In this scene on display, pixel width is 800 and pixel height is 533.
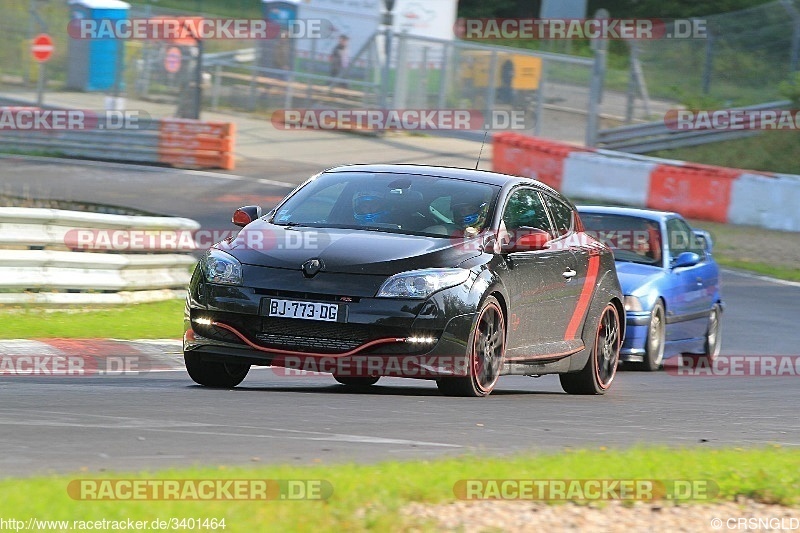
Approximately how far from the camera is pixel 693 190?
2569 cm

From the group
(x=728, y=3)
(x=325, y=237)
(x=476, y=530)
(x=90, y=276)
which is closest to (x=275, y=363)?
(x=325, y=237)

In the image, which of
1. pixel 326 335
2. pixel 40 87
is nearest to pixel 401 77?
pixel 40 87

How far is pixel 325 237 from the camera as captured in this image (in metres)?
9.27

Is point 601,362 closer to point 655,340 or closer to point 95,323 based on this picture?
point 655,340

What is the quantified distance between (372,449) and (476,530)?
5.81 ft

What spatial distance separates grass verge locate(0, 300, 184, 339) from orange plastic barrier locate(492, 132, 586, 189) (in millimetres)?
14608

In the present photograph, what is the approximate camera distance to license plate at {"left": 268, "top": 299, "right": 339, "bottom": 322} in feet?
28.6

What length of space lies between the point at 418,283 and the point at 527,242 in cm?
119

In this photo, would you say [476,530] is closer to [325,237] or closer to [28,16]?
[325,237]

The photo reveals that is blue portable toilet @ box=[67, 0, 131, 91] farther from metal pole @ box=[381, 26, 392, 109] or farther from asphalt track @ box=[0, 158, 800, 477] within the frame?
asphalt track @ box=[0, 158, 800, 477]

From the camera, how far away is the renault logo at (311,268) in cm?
877

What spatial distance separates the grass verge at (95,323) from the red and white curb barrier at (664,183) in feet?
43.9

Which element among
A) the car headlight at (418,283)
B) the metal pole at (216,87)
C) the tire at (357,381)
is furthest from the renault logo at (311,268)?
the metal pole at (216,87)

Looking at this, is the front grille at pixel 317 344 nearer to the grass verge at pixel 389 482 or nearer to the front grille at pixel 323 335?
the front grille at pixel 323 335
